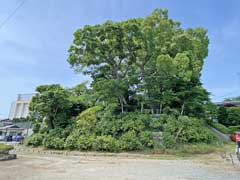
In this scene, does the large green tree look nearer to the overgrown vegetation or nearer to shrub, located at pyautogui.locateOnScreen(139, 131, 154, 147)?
the overgrown vegetation

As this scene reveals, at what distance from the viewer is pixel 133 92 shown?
17.9 meters

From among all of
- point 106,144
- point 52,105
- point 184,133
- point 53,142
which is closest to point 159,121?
point 184,133

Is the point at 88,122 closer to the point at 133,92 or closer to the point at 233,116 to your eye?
the point at 133,92

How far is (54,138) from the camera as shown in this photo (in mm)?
15984

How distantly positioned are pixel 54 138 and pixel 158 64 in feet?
31.4

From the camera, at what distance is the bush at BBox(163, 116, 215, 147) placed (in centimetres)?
1377

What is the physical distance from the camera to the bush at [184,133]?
13766mm

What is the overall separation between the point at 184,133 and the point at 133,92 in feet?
18.7

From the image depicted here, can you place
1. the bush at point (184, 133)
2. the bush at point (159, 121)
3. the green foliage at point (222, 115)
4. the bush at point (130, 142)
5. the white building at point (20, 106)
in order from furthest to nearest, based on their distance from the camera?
the white building at point (20, 106) < the green foliage at point (222, 115) < the bush at point (159, 121) < the bush at point (184, 133) < the bush at point (130, 142)

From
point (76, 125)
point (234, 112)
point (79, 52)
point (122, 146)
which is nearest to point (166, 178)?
point (122, 146)

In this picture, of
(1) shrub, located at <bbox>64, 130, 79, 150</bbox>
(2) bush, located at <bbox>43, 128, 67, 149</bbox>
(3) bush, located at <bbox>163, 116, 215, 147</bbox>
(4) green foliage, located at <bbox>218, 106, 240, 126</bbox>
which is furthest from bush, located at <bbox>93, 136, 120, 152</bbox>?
(4) green foliage, located at <bbox>218, 106, 240, 126</bbox>

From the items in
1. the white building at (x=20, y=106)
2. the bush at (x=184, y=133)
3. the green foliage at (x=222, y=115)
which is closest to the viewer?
the bush at (x=184, y=133)

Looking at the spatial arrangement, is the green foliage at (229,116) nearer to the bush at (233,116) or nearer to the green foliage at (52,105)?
the bush at (233,116)

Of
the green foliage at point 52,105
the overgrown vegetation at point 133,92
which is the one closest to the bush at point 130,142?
the overgrown vegetation at point 133,92
